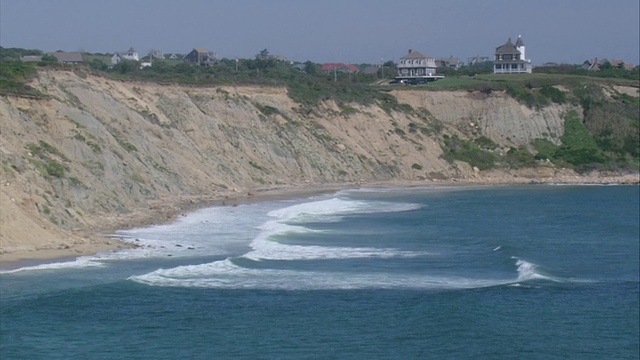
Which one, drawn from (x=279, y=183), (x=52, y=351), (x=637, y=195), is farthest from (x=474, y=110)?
(x=52, y=351)

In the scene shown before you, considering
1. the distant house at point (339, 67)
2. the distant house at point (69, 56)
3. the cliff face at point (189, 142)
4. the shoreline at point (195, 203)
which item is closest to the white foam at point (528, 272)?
the shoreline at point (195, 203)

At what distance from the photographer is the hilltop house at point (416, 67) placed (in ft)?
357

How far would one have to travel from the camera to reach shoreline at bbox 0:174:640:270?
35219mm

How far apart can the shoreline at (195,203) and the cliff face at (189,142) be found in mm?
511

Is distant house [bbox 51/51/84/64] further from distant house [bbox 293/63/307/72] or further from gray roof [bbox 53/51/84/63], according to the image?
distant house [bbox 293/63/307/72]

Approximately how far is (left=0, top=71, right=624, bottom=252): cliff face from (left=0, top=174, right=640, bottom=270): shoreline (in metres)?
0.51

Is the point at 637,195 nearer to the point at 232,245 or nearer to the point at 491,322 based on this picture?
the point at 232,245

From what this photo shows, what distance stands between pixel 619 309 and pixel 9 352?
1561cm

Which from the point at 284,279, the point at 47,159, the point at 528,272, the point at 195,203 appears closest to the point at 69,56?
the point at 195,203

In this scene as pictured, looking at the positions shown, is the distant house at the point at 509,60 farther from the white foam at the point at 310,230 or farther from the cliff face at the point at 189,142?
the white foam at the point at 310,230

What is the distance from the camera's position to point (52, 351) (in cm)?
2375

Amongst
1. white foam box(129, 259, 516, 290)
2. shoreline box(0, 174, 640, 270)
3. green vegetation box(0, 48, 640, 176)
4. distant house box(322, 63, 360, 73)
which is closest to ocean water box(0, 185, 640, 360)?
white foam box(129, 259, 516, 290)

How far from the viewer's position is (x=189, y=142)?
62812 millimetres

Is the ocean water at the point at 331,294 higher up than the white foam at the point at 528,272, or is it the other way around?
the ocean water at the point at 331,294
